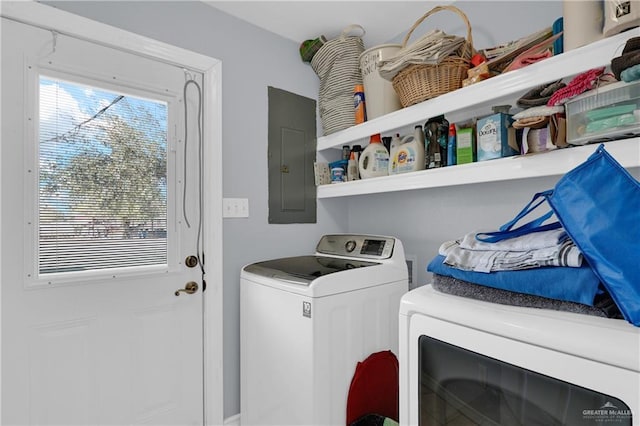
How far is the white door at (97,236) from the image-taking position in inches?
52.9

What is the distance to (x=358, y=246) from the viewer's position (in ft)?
6.31

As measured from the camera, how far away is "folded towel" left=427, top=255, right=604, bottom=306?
639 millimetres

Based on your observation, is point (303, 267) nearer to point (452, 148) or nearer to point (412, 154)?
point (412, 154)

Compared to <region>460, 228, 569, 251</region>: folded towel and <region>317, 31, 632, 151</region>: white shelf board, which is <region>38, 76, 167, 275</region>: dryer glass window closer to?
<region>317, 31, 632, 151</region>: white shelf board

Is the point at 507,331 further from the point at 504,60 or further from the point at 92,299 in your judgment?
the point at 92,299

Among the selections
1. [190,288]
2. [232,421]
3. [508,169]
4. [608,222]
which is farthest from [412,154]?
[232,421]

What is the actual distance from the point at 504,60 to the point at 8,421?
97.7 inches

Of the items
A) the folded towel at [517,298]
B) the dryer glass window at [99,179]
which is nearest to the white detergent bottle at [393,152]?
the folded towel at [517,298]

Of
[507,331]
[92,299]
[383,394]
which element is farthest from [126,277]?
[507,331]

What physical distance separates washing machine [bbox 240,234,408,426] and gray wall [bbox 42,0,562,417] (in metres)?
0.23

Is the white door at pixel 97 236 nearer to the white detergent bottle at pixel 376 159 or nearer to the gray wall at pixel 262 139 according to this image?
the gray wall at pixel 262 139

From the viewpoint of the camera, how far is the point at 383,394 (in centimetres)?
159

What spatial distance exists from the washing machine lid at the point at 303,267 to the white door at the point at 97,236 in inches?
15.0

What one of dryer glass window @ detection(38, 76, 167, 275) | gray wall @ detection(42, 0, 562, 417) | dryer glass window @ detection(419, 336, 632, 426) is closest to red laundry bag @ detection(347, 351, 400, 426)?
gray wall @ detection(42, 0, 562, 417)
